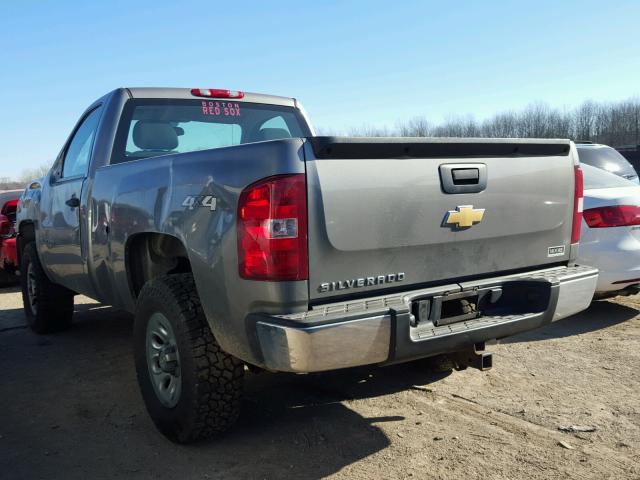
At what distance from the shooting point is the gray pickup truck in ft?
8.21

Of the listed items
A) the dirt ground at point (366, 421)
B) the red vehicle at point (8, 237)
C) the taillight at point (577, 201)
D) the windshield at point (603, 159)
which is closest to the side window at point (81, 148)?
the dirt ground at point (366, 421)

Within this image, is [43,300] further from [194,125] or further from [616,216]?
[616,216]

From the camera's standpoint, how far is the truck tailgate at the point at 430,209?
257cm

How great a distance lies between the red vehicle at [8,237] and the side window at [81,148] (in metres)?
3.62

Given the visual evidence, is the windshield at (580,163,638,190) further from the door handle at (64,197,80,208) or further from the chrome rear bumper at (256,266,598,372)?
the door handle at (64,197,80,208)

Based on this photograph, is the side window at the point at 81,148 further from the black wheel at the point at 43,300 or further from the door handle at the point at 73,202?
the black wheel at the point at 43,300

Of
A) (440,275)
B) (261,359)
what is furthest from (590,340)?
(261,359)

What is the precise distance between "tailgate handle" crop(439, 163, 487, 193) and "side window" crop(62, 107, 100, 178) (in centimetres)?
274

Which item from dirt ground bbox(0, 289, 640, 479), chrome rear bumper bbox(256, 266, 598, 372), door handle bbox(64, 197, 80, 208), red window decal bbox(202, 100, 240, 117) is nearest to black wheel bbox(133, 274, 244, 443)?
dirt ground bbox(0, 289, 640, 479)

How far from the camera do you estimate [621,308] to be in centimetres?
598

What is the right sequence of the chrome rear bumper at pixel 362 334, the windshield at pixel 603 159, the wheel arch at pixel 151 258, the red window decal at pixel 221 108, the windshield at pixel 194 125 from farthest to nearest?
the windshield at pixel 603 159, the red window decal at pixel 221 108, the windshield at pixel 194 125, the wheel arch at pixel 151 258, the chrome rear bumper at pixel 362 334

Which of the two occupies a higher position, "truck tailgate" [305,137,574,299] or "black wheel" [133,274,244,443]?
"truck tailgate" [305,137,574,299]

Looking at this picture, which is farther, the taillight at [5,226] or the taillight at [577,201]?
the taillight at [5,226]

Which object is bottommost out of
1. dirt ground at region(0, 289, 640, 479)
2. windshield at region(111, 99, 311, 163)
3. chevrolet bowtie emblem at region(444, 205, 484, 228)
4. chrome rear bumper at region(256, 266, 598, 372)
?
dirt ground at region(0, 289, 640, 479)
